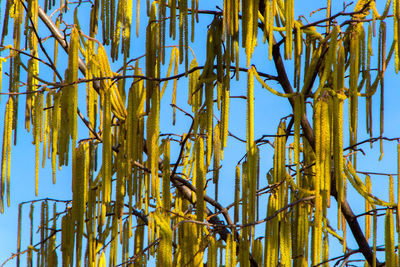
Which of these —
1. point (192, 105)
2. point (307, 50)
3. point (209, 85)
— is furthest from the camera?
point (192, 105)

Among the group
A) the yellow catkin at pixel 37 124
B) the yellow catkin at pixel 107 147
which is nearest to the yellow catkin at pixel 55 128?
the yellow catkin at pixel 37 124

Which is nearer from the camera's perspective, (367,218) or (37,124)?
(37,124)

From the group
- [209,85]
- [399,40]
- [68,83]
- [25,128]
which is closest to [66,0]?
[25,128]

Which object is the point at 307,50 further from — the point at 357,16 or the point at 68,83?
the point at 68,83

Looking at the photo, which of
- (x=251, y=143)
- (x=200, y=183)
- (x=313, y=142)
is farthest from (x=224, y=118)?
(x=313, y=142)

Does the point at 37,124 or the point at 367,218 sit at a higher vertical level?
the point at 37,124

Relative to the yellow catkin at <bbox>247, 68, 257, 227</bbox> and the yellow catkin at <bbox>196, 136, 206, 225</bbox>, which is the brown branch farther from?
the yellow catkin at <bbox>247, 68, 257, 227</bbox>

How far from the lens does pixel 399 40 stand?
1874 mm

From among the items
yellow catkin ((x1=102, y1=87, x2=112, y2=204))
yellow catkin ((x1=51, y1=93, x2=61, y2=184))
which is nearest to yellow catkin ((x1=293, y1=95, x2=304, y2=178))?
yellow catkin ((x1=102, y1=87, x2=112, y2=204))

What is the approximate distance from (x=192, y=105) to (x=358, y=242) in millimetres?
882

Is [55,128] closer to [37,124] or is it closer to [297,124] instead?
[37,124]

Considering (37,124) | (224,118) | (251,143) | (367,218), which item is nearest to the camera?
(251,143)

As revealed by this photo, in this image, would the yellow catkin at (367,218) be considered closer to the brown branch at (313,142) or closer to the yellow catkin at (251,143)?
the brown branch at (313,142)

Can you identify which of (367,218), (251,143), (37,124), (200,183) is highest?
(37,124)
